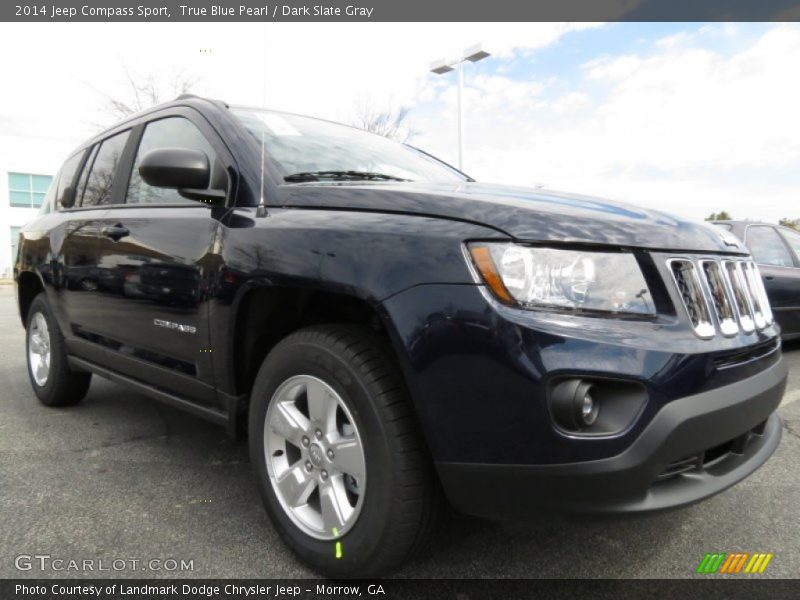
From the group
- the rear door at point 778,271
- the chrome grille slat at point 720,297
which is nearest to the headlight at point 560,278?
the chrome grille slat at point 720,297

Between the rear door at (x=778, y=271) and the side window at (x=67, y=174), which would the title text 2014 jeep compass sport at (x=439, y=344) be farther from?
the rear door at (x=778, y=271)

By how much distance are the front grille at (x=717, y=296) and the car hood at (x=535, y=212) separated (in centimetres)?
6

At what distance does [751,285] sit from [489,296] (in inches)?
43.7

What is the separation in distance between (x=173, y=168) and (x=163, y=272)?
1.67 feet

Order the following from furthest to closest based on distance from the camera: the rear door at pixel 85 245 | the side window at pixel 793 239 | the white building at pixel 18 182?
the white building at pixel 18 182
the side window at pixel 793 239
the rear door at pixel 85 245

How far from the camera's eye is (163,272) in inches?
96.8

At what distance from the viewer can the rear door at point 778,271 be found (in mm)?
5602

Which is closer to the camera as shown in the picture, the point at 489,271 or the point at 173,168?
the point at 489,271

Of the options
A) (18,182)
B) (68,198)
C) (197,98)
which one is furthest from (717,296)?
(18,182)

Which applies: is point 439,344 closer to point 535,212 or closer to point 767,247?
point 535,212

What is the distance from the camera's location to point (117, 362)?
2930 millimetres

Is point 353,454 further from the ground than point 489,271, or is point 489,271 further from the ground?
point 489,271

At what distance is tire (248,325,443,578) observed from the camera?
1.64 metres

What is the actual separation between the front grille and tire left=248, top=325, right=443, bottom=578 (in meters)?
0.85
